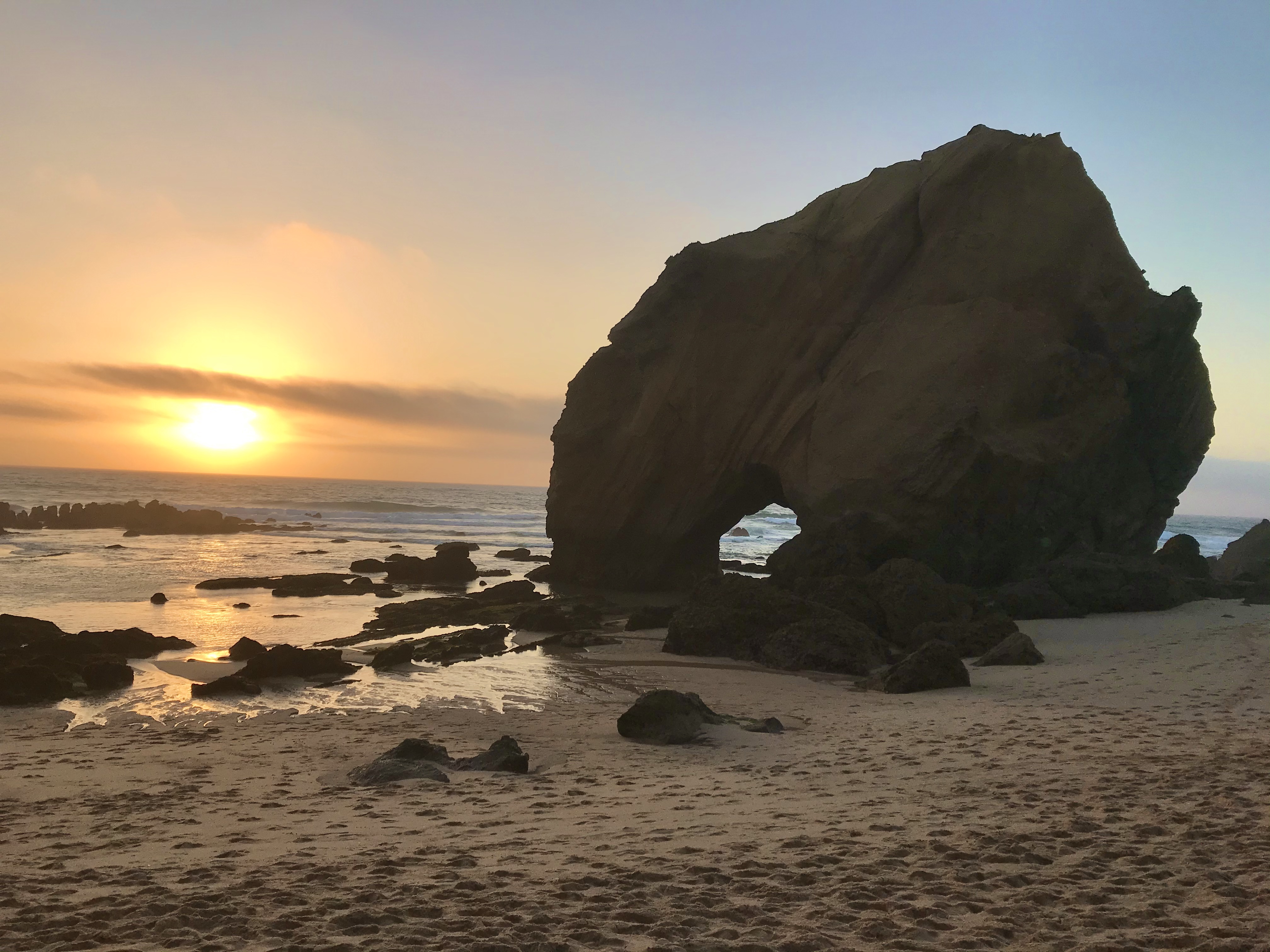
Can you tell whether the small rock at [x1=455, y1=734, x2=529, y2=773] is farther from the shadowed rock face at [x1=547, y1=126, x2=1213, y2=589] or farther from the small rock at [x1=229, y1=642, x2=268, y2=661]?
the shadowed rock face at [x1=547, y1=126, x2=1213, y2=589]

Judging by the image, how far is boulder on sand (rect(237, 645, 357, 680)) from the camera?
1317cm

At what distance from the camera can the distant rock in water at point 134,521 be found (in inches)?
1996

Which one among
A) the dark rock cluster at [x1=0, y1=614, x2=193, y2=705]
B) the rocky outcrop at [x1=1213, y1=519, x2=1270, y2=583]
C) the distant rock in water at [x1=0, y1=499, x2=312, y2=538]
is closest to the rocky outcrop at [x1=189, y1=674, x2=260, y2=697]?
the dark rock cluster at [x1=0, y1=614, x2=193, y2=705]

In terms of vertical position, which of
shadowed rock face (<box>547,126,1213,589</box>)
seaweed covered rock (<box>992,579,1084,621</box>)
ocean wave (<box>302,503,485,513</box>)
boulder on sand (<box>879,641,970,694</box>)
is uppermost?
shadowed rock face (<box>547,126,1213,589</box>)

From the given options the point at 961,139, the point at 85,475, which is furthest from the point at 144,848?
the point at 85,475

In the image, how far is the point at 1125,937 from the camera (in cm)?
405

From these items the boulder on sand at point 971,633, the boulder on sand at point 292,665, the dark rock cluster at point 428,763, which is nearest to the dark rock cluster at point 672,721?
the dark rock cluster at point 428,763

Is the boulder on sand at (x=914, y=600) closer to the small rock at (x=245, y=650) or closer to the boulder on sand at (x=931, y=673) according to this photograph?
the boulder on sand at (x=931, y=673)

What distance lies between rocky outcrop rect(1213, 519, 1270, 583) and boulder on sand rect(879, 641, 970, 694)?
18.7 meters

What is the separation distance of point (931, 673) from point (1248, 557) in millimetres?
23660

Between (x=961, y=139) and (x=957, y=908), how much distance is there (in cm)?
2188

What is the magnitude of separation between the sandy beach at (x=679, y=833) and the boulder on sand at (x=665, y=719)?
23cm

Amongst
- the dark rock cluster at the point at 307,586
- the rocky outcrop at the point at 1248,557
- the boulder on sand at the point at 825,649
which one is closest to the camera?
the boulder on sand at the point at 825,649

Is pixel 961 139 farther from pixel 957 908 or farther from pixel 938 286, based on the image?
pixel 957 908
